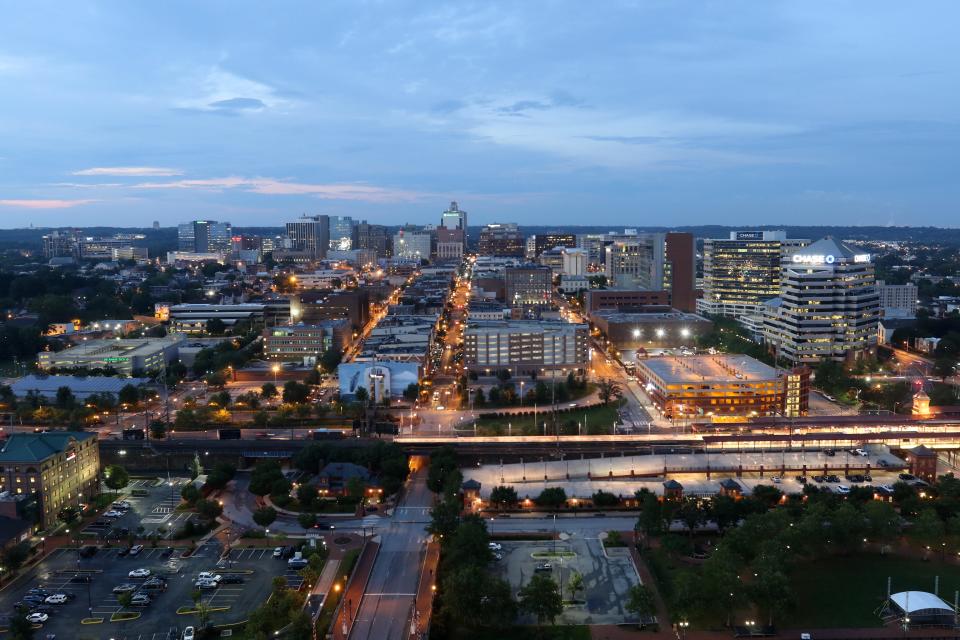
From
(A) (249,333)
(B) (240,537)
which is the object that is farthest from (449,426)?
(A) (249,333)

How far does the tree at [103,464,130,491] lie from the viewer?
25.7m

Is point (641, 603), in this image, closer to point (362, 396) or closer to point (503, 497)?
point (503, 497)

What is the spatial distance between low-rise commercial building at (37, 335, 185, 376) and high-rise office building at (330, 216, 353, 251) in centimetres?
10019

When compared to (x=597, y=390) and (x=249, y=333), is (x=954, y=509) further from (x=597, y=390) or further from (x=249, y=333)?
(x=249, y=333)

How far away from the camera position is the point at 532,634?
16625mm

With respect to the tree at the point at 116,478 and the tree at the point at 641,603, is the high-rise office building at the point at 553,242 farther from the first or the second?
the tree at the point at 641,603

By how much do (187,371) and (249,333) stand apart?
31.2 feet

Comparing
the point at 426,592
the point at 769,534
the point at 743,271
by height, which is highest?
the point at 743,271

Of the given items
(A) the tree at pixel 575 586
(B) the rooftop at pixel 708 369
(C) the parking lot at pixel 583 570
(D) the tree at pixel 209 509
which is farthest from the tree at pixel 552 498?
(B) the rooftop at pixel 708 369

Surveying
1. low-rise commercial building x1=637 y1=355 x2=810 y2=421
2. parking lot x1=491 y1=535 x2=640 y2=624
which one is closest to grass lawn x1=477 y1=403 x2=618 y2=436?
low-rise commercial building x1=637 y1=355 x2=810 y2=421

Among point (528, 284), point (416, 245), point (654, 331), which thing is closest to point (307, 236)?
point (416, 245)

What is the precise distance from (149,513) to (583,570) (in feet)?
48.6

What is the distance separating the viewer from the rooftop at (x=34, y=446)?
915 inches

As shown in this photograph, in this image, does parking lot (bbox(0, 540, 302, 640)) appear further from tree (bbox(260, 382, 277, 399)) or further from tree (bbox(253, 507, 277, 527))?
tree (bbox(260, 382, 277, 399))
